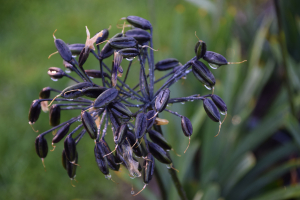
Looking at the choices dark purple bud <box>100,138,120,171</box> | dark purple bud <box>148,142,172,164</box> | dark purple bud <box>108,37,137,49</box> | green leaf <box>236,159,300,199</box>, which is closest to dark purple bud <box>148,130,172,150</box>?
dark purple bud <box>148,142,172,164</box>

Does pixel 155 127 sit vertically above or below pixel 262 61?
A: above

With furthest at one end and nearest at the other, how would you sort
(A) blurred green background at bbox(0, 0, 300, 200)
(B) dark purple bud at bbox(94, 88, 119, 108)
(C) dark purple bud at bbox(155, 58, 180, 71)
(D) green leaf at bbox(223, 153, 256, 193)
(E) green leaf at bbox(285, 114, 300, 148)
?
(A) blurred green background at bbox(0, 0, 300, 200) → (D) green leaf at bbox(223, 153, 256, 193) → (E) green leaf at bbox(285, 114, 300, 148) → (C) dark purple bud at bbox(155, 58, 180, 71) → (B) dark purple bud at bbox(94, 88, 119, 108)

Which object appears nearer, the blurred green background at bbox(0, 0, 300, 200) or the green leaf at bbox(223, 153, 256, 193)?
the green leaf at bbox(223, 153, 256, 193)

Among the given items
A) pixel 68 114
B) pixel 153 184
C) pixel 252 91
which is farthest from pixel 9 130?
pixel 252 91

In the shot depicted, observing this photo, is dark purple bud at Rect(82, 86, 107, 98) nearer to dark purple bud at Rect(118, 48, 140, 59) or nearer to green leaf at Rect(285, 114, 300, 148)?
dark purple bud at Rect(118, 48, 140, 59)

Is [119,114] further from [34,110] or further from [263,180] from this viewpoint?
[263,180]

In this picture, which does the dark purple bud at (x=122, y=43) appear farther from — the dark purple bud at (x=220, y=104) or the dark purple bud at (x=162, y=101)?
the dark purple bud at (x=220, y=104)

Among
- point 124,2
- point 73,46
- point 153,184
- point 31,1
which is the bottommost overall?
point 153,184

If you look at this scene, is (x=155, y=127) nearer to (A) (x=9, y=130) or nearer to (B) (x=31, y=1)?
(A) (x=9, y=130)

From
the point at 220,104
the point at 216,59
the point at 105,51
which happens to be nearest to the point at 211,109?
the point at 220,104
